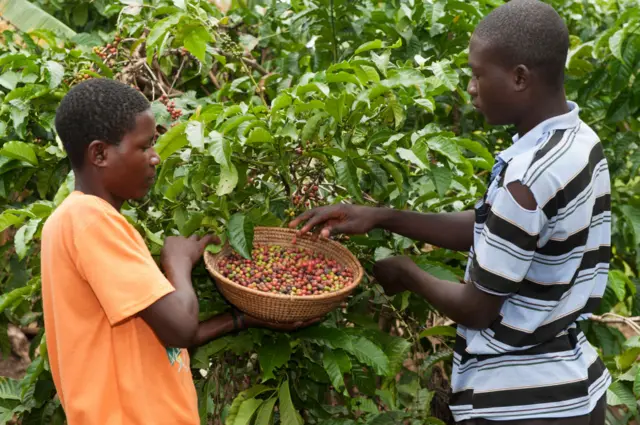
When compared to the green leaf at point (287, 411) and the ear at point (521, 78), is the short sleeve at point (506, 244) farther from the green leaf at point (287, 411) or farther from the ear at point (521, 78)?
the green leaf at point (287, 411)

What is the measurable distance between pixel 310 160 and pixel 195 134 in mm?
443

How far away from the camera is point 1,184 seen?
2.86 m

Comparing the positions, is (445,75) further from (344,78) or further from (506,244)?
(506,244)

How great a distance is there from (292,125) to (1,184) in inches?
50.4

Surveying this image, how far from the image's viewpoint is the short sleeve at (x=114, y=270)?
172 cm

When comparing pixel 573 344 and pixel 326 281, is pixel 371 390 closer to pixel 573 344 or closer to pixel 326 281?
pixel 326 281

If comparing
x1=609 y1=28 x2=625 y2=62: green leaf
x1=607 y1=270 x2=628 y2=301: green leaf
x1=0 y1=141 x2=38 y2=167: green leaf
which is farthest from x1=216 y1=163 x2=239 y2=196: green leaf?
x1=609 y1=28 x2=625 y2=62: green leaf

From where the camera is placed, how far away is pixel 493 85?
1.83m

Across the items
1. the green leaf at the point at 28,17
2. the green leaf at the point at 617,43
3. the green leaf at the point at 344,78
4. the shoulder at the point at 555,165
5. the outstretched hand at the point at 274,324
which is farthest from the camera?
the green leaf at the point at 28,17

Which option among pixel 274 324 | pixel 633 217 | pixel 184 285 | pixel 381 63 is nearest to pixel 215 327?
pixel 274 324

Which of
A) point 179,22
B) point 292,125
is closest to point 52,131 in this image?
point 179,22

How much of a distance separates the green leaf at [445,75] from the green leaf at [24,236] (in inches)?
50.0

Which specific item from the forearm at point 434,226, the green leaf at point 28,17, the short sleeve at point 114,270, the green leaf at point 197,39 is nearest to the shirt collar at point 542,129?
the forearm at point 434,226

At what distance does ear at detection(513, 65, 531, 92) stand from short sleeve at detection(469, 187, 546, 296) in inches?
9.5
